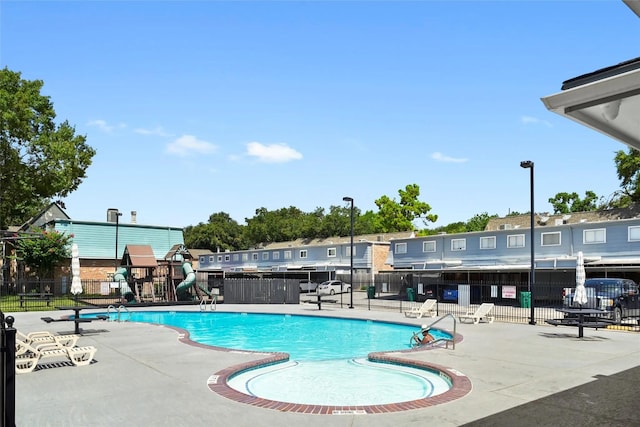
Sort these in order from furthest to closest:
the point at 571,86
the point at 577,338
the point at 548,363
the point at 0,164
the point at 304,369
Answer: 1. the point at 0,164
2. the point at 577,338
3. the point at 304,369
4. the point at 548,363
5. the point at 571,86

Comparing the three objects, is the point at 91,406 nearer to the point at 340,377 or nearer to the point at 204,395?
the point at 204,395

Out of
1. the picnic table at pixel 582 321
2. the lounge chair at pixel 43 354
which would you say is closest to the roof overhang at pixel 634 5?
the lounge chair at pixel 43 354

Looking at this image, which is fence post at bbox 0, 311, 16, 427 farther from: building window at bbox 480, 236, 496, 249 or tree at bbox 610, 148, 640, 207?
tree at bbox 610, 148, 640, 207

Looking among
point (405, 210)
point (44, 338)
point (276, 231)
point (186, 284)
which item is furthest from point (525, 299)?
point (276, 231)

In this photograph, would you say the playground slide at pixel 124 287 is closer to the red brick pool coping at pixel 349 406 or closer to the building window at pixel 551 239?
the red brick pool coping at pixel 349 406

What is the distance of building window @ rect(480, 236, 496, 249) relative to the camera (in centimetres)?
Answer: 3903

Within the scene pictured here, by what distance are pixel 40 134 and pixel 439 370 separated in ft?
139

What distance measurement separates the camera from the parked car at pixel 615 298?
75.8 feet

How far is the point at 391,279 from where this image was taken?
48.1 meters

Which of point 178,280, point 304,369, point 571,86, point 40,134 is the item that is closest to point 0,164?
point 40,134

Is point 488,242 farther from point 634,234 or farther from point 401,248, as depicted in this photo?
point 634,234

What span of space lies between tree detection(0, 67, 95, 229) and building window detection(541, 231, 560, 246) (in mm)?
38200

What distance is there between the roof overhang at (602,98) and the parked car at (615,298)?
2062 centimetres

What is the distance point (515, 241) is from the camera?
3781cm
